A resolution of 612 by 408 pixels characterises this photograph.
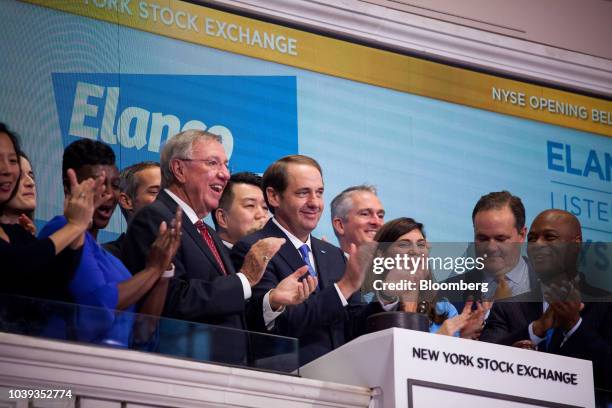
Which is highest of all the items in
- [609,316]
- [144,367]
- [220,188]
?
[220,188]

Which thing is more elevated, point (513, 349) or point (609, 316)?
point (609, 316)

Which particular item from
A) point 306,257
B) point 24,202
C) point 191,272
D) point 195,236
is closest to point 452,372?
point 191,272

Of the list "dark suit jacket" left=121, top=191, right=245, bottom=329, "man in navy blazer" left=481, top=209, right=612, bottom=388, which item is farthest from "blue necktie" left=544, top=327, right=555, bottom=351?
"dark suit jacket" left=121, top=191, right=245, bottom=329

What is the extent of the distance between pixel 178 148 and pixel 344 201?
3.82ft

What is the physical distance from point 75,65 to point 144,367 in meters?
2.17

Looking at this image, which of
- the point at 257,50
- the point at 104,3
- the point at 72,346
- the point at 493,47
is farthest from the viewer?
the point at 493,47

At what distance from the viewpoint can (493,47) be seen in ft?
25.1

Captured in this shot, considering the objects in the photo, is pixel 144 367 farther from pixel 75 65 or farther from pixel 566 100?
pixel 566 100

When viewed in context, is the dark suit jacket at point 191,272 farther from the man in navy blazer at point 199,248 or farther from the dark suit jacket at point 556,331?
the dark suit jacket at point 556,331

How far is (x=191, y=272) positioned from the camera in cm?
561

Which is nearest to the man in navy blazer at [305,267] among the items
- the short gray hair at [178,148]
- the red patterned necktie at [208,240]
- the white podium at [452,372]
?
the red patterned necktie at [208,240]

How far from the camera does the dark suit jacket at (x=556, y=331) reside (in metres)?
6.32

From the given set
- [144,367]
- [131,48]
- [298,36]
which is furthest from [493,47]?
[144,367]

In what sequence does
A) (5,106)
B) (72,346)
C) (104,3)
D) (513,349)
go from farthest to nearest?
(104,3)
(5,106)
(513,349)
(72,346)
